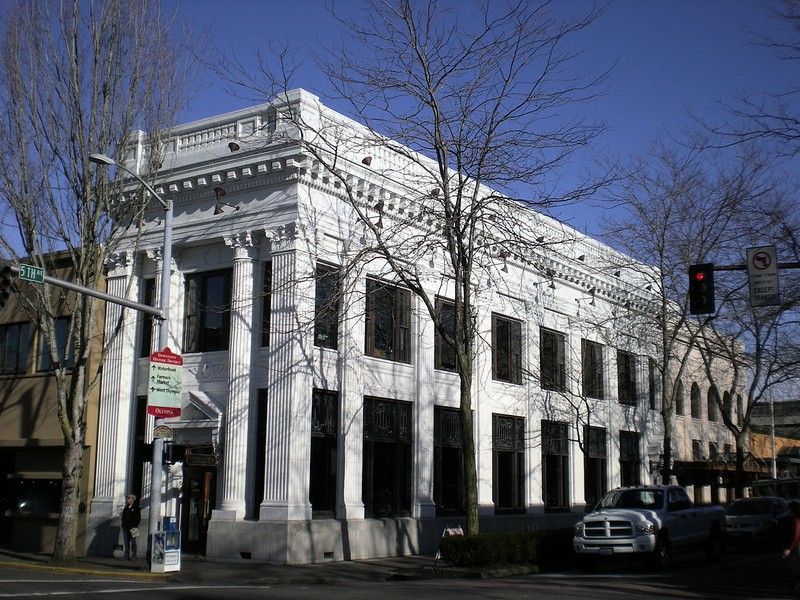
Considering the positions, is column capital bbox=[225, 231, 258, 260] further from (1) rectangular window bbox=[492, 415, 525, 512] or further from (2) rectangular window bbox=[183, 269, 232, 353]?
(1) rectangular window bbox=[492, 415, 525, 512]

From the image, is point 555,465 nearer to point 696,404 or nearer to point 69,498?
point 696,404

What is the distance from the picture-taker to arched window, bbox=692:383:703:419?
4612cm

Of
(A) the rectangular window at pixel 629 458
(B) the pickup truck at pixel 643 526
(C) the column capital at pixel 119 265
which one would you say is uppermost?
(C) the column capital at pixel 119 265

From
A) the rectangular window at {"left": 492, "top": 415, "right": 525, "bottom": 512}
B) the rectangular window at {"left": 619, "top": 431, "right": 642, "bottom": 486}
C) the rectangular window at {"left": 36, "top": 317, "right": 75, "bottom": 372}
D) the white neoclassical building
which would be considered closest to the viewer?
the white neoclassical building

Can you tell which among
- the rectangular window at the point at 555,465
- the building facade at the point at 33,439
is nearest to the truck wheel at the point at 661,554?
the rectangular window at the point at 555,465

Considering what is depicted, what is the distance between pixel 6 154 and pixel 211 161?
5.43 meters

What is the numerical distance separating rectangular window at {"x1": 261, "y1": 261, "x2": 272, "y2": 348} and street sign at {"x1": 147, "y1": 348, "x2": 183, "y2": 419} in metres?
4.07

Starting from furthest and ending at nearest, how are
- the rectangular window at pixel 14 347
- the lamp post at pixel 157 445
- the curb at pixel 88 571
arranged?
the rectangular window at pixel 14 347 < the lamp post at pixel 157 445 < the curb at pixel 88 571

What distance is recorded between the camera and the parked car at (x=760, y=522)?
27.9 m

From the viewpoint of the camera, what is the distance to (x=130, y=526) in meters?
24.0

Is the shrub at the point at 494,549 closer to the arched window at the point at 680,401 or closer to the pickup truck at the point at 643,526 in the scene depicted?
the pickup truck at the point at 643,526

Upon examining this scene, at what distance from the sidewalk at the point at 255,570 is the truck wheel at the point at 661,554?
4251 mm

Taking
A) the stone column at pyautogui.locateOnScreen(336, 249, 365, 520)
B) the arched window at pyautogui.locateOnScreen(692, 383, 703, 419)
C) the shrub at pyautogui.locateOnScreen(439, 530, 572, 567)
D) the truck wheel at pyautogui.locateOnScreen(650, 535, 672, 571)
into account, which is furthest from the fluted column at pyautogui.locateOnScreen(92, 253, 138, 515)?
the arched window at pyautogui.locateOnScreen(692, 383, 703, 419)

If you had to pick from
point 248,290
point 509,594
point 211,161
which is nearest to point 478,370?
point 248,290
